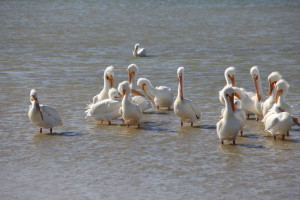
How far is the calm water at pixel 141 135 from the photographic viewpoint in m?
7.11

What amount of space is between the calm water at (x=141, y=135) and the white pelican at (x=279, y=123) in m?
0.18

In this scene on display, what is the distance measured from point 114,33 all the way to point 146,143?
15.9 metres

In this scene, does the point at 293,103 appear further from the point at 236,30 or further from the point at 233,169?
the point at 236,30

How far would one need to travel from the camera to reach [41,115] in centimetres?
938

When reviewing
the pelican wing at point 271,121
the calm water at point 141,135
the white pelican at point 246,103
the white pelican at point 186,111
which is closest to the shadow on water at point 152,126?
the calm water at point 141,135

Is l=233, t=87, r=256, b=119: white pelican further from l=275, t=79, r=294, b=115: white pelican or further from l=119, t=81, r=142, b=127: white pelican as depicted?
l=119, t=81, r=142, b=127: white pelican

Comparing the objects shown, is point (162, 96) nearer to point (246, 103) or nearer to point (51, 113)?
point (246, 103)

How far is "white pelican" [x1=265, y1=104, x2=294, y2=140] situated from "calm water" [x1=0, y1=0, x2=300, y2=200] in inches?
7.2

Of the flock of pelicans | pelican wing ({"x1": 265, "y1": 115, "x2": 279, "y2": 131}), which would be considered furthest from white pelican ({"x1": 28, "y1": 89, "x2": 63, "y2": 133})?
pelican wing ({"x1": 265, "y1": 115, "x2": 279, "y2": 131})

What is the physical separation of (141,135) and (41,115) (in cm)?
141

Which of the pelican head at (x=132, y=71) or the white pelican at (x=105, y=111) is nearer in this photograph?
the white pelican at (x=105, y=111)

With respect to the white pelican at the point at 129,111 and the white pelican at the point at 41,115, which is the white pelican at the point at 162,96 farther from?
the white pelican at the point at 41,115

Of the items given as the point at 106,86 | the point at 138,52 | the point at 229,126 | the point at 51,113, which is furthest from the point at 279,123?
the point at 138,52

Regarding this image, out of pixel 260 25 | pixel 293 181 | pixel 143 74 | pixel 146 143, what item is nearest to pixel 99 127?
pixel 146 143
